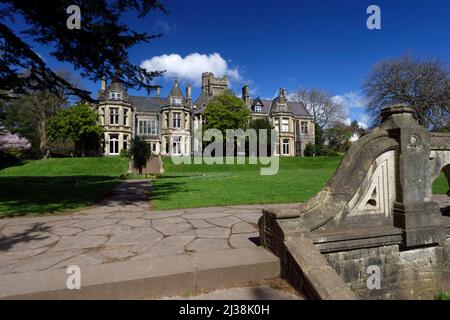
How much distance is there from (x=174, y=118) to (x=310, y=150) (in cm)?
2598

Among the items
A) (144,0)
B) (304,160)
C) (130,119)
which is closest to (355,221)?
(144,0)

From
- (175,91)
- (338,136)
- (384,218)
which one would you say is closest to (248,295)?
(384,218)

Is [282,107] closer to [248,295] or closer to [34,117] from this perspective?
[34,117]

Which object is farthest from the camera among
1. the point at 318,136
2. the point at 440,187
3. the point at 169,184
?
the point at 318,136

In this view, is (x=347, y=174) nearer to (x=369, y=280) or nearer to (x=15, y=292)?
(x=369, y=280)

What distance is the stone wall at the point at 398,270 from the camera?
3.65m

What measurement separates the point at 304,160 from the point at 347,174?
3434 centimetres

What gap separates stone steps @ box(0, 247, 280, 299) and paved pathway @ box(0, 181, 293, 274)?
52cm

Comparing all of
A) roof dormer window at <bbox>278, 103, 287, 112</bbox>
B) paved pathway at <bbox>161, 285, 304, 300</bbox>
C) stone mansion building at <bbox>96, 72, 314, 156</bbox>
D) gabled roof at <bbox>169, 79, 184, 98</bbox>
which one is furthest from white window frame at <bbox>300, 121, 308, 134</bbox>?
A: paved pathway at <bbox>161, 285, 304, 300</bbox>

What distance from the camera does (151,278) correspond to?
2.71 meters

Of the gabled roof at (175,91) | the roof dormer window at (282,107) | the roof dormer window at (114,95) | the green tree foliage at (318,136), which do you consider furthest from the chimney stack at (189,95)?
the green tree foliage at (318,136)

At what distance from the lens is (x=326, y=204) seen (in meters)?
3.62

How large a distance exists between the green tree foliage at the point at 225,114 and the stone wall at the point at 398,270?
33274 millimetres

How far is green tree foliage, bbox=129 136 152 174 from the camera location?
22.0 meters
